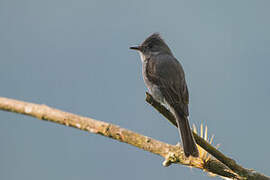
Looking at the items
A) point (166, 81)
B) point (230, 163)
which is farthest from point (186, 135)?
point (166, 81)

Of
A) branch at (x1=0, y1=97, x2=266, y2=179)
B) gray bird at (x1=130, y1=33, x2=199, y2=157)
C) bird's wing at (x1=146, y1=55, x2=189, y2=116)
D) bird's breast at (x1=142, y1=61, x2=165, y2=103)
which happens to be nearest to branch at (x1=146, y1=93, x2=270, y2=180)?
branch at (x1=0, y1=97, x2=266, y2=179)

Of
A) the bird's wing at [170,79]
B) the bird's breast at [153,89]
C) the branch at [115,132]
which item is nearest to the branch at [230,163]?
the branch at [115,132]

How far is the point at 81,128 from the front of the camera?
1.90 metres

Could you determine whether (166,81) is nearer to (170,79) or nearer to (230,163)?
(170,79)

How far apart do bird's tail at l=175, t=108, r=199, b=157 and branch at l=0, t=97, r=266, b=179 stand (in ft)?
0.15

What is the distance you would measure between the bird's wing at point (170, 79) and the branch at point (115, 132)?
2.72 feet

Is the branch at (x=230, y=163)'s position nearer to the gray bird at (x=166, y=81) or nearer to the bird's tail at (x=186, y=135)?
the bird's tail at (x=186, y=135)

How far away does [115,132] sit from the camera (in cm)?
193

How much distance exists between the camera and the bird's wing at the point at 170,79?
297 cm

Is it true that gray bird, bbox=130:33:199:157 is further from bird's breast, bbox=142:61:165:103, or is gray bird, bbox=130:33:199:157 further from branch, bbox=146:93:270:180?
branch, bbox=146:93:270:180

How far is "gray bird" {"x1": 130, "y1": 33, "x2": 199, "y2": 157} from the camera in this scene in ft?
9.03

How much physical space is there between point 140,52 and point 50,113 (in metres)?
2.18

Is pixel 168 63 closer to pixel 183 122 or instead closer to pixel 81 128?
pixel 183 122

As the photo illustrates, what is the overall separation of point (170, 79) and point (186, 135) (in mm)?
960
